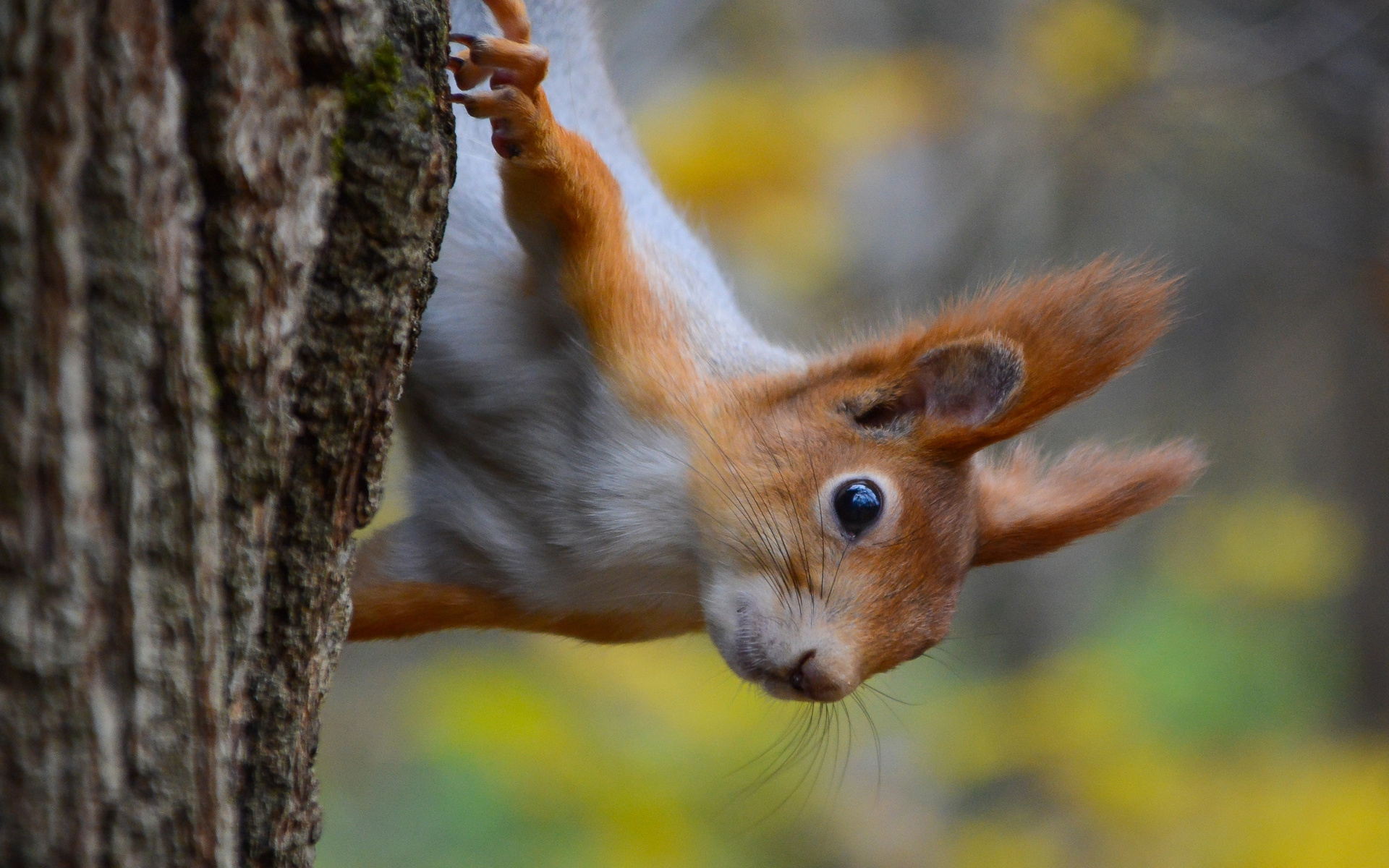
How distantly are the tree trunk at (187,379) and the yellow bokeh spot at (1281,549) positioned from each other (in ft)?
19.3

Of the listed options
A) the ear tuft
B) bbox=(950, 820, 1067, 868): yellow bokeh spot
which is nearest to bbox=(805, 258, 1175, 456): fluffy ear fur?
the ear tuft

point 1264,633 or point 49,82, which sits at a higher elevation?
point 49,82

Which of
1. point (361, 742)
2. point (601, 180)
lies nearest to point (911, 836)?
point (361, 742)

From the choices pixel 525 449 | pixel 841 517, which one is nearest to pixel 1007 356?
pixel 841 517

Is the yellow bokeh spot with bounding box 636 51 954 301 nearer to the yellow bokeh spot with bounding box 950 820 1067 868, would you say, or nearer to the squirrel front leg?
the yellow bokeh spot with bounding box 950 820 1067 868

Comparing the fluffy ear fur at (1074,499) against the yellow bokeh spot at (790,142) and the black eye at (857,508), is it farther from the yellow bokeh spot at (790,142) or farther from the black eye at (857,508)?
the yellow bokeh spot at (790,142)

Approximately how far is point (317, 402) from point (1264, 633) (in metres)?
7.50

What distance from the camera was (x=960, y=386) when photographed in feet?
7.43

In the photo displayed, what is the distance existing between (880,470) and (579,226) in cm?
72

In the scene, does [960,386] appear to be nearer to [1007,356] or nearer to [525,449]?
[1007,356]

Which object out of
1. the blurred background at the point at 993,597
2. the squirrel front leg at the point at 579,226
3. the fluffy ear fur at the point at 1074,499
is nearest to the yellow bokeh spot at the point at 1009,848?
the blurred background at the point at 993,597

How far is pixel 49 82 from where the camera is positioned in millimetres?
956

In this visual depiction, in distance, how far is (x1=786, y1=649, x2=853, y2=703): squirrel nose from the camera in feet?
6.64

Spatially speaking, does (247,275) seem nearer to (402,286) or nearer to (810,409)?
(402,286)
